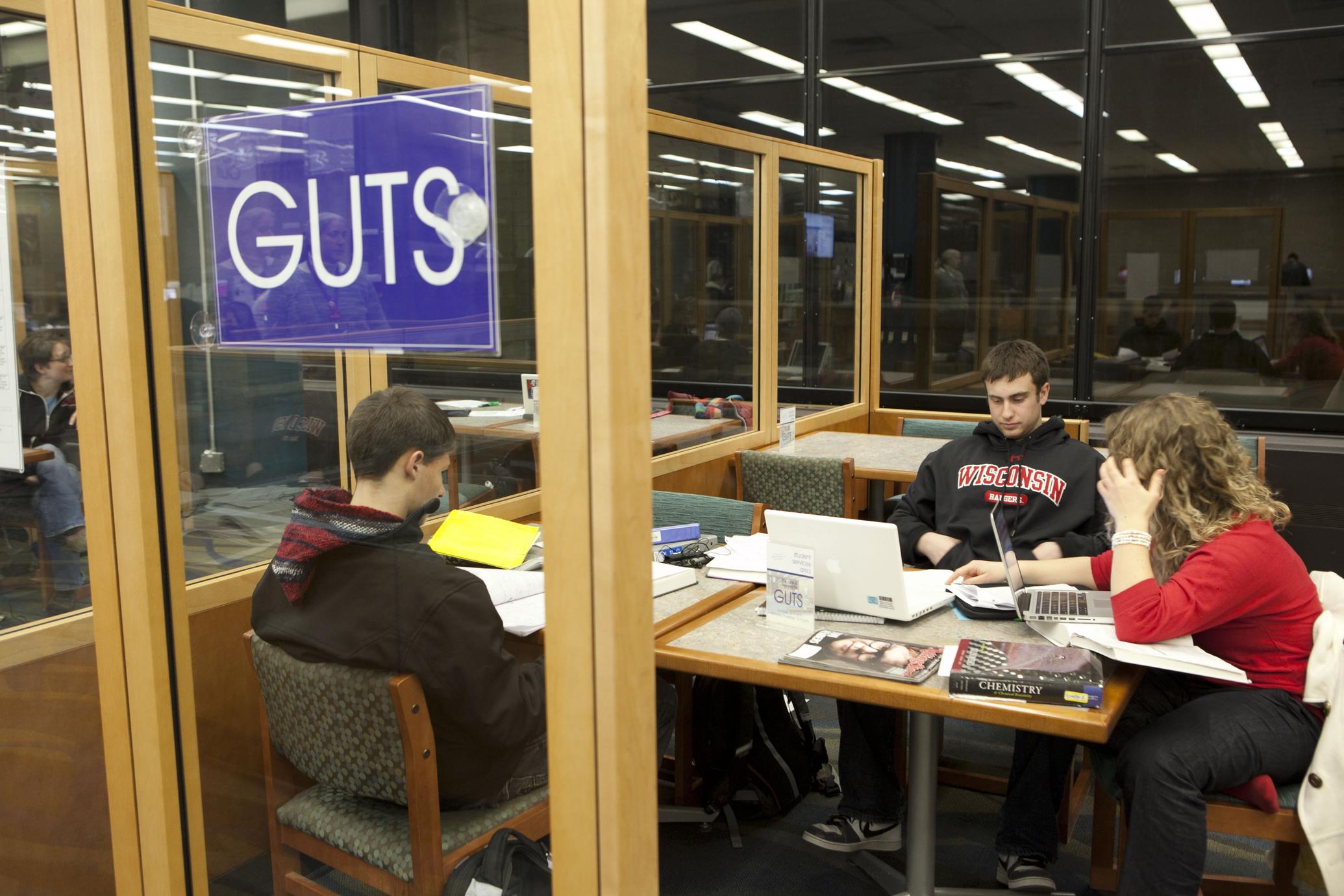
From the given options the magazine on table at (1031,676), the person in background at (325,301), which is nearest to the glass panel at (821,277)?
the magazine on table at (1031,676)

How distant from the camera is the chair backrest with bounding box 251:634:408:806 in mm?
1250

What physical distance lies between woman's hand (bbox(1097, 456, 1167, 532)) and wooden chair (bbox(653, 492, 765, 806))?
1176 mm

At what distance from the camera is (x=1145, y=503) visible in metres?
2.14

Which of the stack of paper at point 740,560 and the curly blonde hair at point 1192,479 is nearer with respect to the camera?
the curly blonde hair at point 1192,479

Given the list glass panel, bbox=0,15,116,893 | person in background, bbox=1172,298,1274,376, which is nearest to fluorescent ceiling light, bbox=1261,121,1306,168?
person in background, bbox=1172,298,1274,376

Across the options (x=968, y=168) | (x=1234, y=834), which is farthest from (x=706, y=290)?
(x=1234, y=834)

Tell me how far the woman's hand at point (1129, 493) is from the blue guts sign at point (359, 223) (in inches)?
63.3

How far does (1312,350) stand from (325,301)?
5877mm

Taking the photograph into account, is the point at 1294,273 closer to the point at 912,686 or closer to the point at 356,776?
the point at 912,686

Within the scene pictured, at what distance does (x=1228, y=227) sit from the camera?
575 centimetres

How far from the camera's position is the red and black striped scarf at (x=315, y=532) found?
1205 millimetres

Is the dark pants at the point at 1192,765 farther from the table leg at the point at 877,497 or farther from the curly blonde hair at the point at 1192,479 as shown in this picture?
the table leg at the point at 877,497

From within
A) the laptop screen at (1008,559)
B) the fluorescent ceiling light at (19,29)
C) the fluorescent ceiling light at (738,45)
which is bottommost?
the laptop screen at (1008,559)

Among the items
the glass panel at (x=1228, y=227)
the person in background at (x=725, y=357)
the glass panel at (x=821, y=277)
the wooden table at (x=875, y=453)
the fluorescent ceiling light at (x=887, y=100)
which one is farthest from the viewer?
the fluorescent ceiling light at (x=887, y=100)
